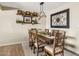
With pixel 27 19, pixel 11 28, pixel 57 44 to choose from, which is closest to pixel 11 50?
pixel 11 28

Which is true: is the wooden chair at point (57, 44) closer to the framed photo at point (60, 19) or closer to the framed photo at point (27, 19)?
the framed photo at point (60, 19)

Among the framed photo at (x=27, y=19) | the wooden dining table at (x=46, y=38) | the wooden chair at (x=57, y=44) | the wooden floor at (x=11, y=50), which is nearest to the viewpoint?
the wooden floor at (x=11, y=50)

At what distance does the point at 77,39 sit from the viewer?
1.52m

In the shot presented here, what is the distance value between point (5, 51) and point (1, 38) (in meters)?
0.18

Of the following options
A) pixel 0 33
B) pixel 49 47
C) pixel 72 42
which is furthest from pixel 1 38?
pixel 72 42

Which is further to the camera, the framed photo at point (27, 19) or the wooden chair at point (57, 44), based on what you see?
the wooden chair at point (57, 44)

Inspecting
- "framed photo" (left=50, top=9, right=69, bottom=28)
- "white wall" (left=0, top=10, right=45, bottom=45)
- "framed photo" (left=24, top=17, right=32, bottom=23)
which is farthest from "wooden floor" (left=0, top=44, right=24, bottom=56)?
"framed photo" (left=50, top=9, right=69, bottom=28)

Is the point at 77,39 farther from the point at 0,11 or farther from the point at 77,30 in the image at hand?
the point at 0,11

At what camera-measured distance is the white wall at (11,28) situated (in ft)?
4.02

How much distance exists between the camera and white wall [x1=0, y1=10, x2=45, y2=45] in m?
1.22

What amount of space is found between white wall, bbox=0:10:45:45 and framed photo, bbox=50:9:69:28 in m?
0.19

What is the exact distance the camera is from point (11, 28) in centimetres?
128

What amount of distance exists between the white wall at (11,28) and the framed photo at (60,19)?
0.19m

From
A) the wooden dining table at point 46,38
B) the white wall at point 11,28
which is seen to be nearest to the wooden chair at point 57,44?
the wooden dining table at point 46,38
